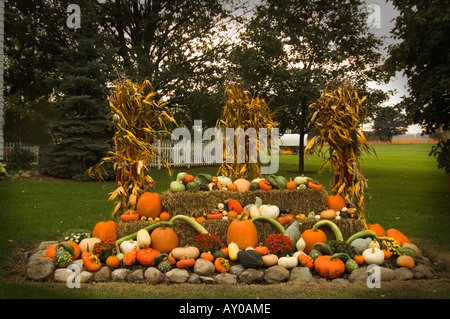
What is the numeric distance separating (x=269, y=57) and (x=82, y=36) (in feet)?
22.0

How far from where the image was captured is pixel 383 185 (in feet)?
48.9

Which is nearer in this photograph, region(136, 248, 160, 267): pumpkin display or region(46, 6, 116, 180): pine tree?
region(136, 248, 160, 267): pumpkin display

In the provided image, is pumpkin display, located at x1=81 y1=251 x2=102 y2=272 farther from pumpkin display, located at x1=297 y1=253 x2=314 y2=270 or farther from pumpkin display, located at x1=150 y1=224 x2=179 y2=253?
pumpkin display, located at x1=297 y1=253 x2=314 y2=270

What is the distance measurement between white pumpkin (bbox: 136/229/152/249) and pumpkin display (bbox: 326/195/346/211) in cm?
260

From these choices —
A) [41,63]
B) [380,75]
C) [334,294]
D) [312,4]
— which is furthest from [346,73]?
[334,294]

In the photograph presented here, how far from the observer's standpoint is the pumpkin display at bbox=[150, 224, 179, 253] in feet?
16.9

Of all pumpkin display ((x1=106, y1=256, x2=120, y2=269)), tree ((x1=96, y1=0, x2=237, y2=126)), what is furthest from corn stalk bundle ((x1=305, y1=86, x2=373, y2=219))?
tree ((x1=96, y1=0, x2=237, y2=126))

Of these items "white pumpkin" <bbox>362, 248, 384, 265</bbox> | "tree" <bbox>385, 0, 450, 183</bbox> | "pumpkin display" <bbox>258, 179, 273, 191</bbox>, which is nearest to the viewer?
"white pumpkin" <bbox>362, 248, 384, 265</bbox>

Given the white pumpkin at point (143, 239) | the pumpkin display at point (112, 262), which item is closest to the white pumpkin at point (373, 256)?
the white pumpkin at point (143, 239)

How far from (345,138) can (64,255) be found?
404cm

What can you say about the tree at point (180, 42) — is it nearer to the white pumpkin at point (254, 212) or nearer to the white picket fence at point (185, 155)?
the white picket fence at point (185, 155)

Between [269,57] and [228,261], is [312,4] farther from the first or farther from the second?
[228,261]

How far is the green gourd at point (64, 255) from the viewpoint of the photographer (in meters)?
4.82

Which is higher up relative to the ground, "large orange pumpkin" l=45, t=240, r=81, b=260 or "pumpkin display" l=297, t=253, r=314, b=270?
"large orange pumpkin" l=45, t=240, r=81, b=260
